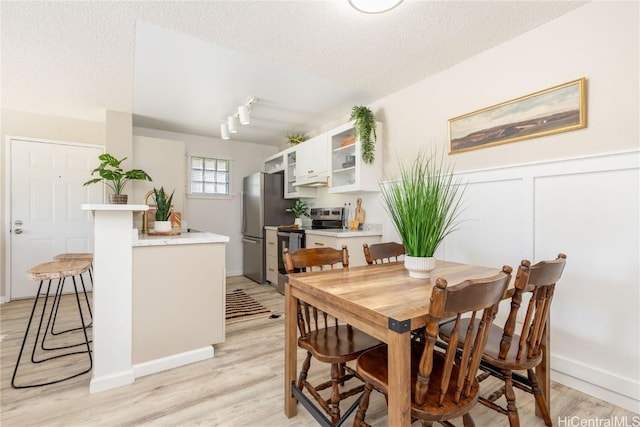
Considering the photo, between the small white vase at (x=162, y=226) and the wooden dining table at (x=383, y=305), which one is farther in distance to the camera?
the small white vase at (x=162, y=226)

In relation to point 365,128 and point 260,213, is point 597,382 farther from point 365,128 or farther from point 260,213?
point 260,213

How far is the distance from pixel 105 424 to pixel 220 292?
37.9 inches

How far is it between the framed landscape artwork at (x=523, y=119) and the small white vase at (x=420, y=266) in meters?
1.38

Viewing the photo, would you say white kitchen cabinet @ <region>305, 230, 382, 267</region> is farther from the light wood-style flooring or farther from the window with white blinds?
the window with white blinds

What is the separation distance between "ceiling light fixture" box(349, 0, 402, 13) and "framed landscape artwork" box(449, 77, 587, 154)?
117cm

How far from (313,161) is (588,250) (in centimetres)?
296

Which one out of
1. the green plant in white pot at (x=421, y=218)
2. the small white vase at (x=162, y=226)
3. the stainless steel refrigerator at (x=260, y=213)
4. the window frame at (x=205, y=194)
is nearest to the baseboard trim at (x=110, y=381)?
the small white vase at (x=162, y=226)

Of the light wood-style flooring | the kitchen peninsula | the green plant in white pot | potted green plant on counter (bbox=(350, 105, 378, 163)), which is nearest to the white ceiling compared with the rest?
potted green plant on counter (bbox=(350, 105, 378, 163))

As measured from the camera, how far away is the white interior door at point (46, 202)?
12.1 ft

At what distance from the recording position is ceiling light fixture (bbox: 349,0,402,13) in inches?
66.7

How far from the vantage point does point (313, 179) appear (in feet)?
13.0

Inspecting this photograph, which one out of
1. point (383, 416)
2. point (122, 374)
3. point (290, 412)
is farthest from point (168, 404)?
point (383, 416)

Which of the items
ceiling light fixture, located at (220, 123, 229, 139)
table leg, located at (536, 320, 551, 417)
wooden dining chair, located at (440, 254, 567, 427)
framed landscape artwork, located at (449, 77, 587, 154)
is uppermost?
ceiling light fixture, located at (220, 123, 229, 139)

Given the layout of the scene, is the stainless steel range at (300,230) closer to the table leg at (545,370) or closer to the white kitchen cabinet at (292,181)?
the white kitchen cabinet at (292,181)
